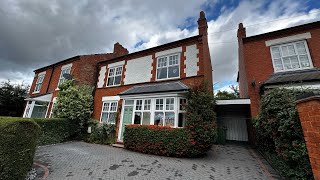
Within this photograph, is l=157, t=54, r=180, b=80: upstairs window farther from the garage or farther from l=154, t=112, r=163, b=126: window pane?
the garage

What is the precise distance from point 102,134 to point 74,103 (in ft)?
12.1

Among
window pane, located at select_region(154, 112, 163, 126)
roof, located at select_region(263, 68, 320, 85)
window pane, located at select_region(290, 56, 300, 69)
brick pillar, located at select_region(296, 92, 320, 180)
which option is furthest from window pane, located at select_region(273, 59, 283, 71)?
brick pillar, located at select_region(296, 92, 320, 180)

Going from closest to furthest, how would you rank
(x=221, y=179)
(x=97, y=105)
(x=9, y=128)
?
(x=9, y=128), (x=221, y=179), (x=97, y=105)

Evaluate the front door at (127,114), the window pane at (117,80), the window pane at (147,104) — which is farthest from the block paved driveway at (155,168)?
the window pane at (117,80)

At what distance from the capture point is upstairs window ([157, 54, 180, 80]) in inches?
435

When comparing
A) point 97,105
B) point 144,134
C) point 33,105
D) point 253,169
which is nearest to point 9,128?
point 144,134

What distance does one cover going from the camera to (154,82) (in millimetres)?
11492

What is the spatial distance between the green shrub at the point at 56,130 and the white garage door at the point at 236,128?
13169 mm

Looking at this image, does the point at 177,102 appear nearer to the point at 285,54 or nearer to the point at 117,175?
the point at 117,175

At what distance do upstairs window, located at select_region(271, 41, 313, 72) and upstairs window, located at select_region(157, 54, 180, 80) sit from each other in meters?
6.35

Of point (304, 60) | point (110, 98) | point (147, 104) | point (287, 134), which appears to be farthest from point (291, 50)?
point (110, 98)

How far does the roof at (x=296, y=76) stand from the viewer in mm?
7572

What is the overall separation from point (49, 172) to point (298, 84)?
11.6m

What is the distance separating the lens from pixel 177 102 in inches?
347
